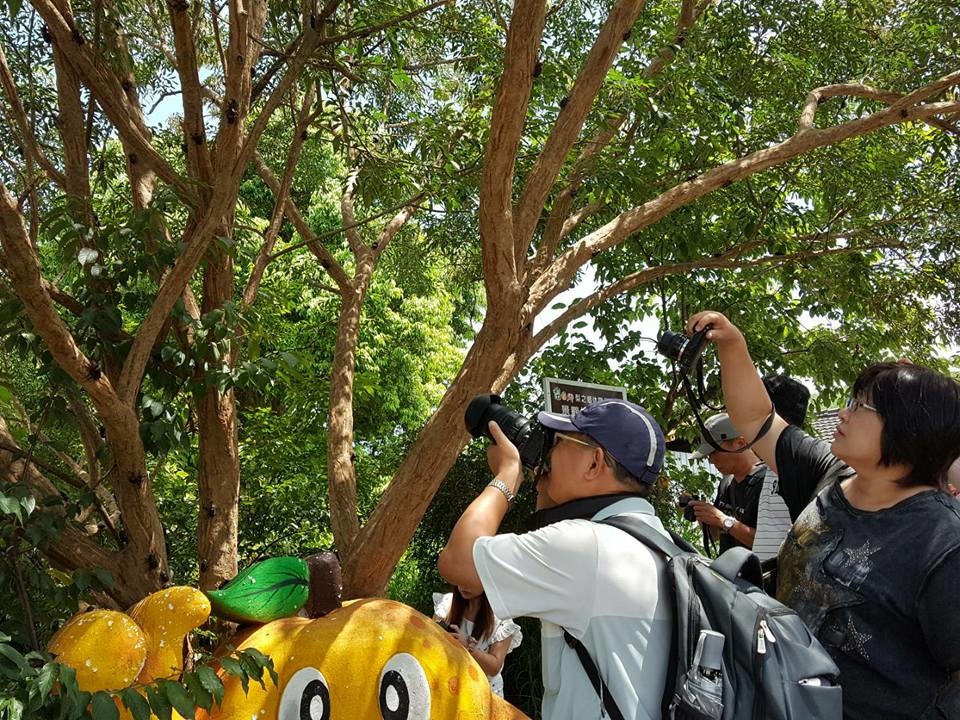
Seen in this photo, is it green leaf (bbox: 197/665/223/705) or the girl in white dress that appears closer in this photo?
green leaf (bbox: 197/665/223/705)

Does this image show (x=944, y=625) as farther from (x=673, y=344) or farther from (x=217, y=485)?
(x=217, y=485)

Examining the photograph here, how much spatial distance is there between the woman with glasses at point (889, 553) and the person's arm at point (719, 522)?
160cm

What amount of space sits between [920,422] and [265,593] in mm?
2151

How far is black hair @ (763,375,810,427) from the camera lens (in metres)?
3.11

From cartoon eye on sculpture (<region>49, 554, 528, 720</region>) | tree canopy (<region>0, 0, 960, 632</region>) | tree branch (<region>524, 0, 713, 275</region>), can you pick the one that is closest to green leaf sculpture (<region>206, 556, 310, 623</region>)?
cartoon eye on sculpture (<region>49, 554, 528, 720</region>)

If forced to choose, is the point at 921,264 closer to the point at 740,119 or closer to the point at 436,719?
the point at 740,119

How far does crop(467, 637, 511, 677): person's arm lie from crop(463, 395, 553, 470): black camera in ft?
6.44

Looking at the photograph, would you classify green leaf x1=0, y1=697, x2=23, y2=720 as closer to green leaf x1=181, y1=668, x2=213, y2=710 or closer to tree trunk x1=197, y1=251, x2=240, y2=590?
green leaf x1=181, y1=668, x2=213, y2=710

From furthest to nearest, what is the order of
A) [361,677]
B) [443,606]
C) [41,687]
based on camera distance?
1. [443,606]
2. [361,677]
3. [41,687]

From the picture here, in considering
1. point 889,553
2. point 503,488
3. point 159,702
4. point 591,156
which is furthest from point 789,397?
point 591,156

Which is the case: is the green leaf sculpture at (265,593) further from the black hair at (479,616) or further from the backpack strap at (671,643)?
the backpack strap at (671,643)

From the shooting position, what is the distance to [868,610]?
204cm

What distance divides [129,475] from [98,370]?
0.48 meters

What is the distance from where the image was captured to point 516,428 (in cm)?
225
